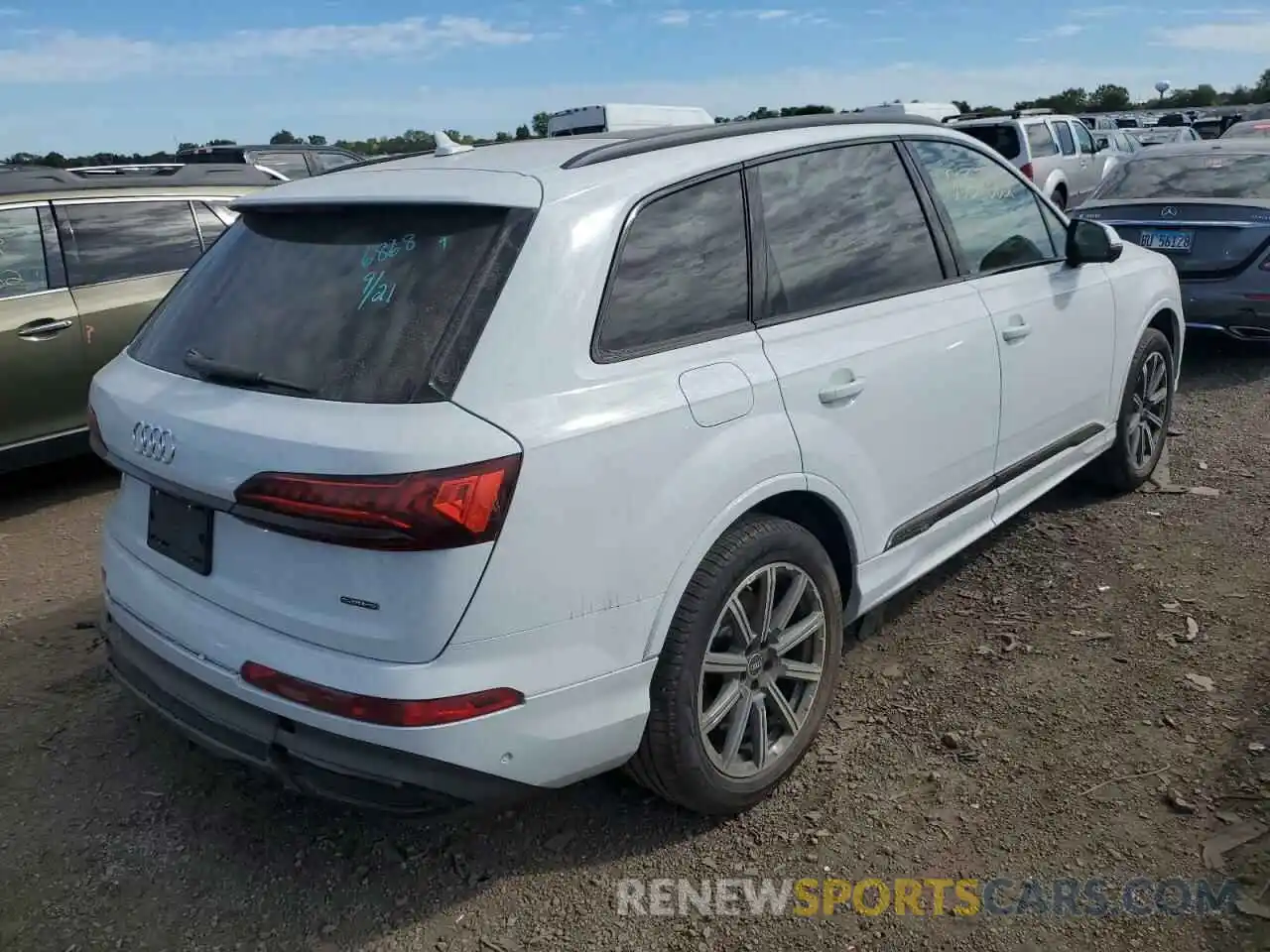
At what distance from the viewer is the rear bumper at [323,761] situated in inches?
90.5

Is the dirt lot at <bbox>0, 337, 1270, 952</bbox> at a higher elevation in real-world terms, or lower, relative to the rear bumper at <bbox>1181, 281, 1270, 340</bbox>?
lower

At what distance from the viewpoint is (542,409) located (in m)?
2.33

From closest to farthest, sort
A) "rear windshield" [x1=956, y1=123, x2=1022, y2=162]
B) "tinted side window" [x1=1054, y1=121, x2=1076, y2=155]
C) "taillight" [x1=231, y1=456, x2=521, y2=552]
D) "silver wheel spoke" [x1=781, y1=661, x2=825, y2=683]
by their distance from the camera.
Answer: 1. "taillight" [x1=231, y1=456, x2=521, y2=552]
2. "silver wheel spoke" [x1=781, y1=661, x2=825, y2=683]
3. "rear windshield" [x1=956, y1=123, x2=1022, y2=162]
4. "tinted side window" [x1=1054, y1=121, x2=1076, y2=155]

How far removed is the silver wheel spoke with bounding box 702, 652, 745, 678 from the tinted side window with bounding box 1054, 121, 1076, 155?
16514 millimetres

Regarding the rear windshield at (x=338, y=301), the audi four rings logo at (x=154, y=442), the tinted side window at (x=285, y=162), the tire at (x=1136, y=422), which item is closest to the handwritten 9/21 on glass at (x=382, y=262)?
the rear windshield at (x=338, y=301)

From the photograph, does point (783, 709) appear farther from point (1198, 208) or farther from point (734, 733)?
point (1198, 208)

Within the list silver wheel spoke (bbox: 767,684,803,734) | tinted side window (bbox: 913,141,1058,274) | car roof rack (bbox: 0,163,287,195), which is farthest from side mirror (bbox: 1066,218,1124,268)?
car roof rack (bbox: 0,163,287,195)

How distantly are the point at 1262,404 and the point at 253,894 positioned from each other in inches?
256

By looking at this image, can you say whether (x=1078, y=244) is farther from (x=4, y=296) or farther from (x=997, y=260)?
(x=4, y=296)

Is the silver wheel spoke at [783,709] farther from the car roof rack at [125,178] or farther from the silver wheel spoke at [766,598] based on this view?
the car roof rack at [125,178]

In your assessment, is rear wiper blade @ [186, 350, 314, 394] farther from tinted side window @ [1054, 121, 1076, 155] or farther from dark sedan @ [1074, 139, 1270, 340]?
tinted side window @ [1054, 121, 1076, 155]

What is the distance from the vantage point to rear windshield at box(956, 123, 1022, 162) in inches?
603

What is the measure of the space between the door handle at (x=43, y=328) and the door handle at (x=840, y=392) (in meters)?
4.43

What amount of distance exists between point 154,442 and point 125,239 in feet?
13.5
